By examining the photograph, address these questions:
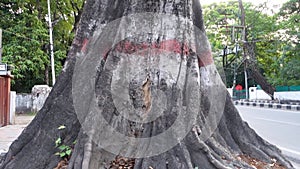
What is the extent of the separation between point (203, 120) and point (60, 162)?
5.47 ft

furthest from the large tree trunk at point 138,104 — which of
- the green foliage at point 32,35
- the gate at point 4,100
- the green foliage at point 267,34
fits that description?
the green foliage at point 267,34

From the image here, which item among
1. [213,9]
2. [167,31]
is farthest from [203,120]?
[213,9]

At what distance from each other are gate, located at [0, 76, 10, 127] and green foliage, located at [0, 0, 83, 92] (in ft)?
12.5

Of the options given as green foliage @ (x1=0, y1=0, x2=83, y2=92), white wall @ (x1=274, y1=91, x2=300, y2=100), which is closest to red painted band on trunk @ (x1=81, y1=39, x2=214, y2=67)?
green foliage @ (x1=0, y1=0, x2=83, y2=92)

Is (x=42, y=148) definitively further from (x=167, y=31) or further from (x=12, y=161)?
(x=167, y=31)

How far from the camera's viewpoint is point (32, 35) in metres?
16.8

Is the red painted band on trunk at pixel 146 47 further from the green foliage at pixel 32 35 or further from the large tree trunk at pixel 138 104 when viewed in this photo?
the green foliage at pixel 32 35

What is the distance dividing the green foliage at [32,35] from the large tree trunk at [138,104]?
1255 centimetres

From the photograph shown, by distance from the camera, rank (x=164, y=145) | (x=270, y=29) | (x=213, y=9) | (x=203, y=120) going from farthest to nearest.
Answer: (x=213, y=9)
(x=270, y=29)
(x=203, y=120)
(x=164, y=145)

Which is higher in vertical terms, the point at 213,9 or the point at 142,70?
the point at 213,9

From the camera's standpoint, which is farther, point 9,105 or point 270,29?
point 270,29

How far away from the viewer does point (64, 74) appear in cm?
405

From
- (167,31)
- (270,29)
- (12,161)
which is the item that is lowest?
(12,161)

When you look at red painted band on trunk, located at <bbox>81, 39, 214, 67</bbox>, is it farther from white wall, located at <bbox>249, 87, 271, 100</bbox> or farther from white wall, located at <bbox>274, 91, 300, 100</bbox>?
white wall, located at <bbox>249, 87, 271, 100</bbox>
